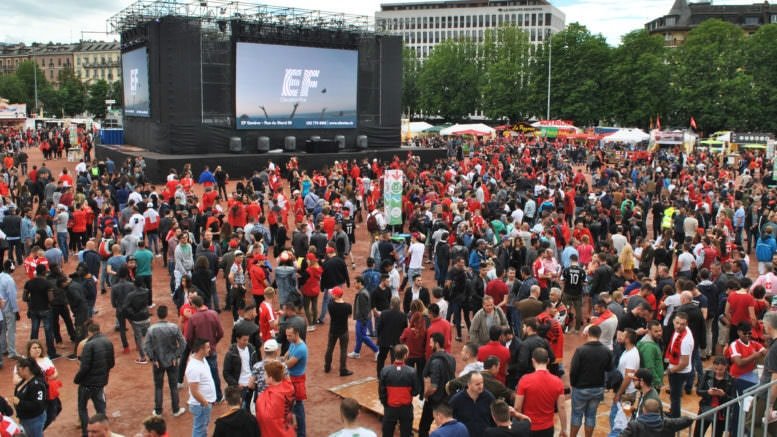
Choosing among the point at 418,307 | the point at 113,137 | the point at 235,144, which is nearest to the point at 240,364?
the point at 418,307

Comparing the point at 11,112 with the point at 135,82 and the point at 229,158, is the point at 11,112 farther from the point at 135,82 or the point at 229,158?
the point at 229,158

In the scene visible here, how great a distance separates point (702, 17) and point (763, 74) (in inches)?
1549

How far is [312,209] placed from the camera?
1734cm

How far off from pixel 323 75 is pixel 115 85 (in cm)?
6567

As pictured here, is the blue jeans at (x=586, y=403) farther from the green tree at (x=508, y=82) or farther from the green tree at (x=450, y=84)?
the green tree at (x=450, y=84)

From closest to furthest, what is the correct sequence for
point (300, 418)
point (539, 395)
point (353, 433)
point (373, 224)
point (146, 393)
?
1. point (353, 433)
2. point (539, 395)
3. point (300, 418)
4. point (146, 393)
5. point (373, 224)

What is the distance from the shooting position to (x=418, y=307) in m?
8.03

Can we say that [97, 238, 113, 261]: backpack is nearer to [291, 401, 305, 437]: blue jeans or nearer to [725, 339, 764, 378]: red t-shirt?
[291, 401, 305, 437]: blue jeans

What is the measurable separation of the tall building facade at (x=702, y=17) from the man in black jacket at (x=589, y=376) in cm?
8142

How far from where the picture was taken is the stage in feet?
86.9

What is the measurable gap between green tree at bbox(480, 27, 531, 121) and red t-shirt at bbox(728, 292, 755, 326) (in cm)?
6120

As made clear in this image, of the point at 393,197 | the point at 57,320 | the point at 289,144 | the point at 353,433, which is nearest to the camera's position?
the point at 353,433

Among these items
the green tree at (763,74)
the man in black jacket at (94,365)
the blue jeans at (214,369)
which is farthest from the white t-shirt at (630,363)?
the green tree at (763,74)

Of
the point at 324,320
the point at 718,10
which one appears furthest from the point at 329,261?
the point at 718,10
